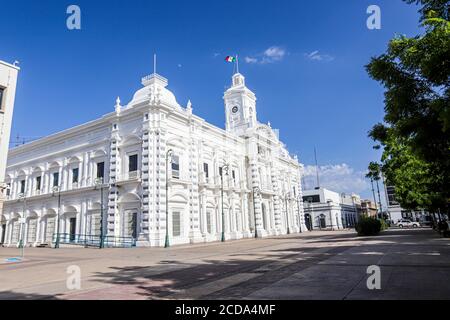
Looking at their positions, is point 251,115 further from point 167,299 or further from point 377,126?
point 167,299

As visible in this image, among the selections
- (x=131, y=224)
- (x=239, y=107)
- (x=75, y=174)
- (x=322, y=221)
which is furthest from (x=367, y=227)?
(x=322, y=221)

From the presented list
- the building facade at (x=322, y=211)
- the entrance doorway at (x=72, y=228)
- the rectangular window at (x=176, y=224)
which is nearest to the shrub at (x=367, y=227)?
the rectangular window at (x=176, y=224)

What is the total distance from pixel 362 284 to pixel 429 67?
504 centimetres

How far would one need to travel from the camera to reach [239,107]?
47.2 meters

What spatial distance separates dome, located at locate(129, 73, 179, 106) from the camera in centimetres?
3114

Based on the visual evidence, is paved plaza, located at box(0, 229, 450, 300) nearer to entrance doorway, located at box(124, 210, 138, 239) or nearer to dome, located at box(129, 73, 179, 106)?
entrance doorway, located at box(124, 210, 138, 239)

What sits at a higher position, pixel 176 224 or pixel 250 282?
pixel 176 224

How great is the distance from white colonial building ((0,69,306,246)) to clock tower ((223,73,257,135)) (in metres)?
2.45

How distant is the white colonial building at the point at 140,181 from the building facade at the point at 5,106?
8.18 metres

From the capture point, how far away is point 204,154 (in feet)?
114

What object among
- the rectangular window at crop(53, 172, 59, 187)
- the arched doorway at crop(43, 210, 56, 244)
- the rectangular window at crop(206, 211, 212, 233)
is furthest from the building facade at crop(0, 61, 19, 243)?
the rectangular window at crop(206, 211, 212, 233)

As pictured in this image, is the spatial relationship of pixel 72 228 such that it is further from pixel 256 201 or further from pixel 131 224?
pixel 256 201

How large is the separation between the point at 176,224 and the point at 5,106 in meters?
16.5
